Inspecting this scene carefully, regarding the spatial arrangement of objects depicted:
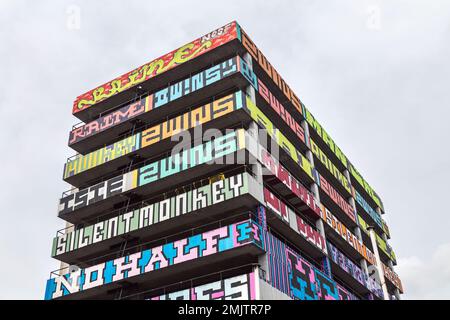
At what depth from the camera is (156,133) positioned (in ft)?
140

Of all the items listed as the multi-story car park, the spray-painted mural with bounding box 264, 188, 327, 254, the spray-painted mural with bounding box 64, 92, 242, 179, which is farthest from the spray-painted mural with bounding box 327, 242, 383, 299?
the spray-painted mural with bounding box 64, 92, 242, 179

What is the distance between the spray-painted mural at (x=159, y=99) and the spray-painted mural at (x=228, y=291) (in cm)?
1758

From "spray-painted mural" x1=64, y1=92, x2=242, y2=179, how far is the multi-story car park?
109mm

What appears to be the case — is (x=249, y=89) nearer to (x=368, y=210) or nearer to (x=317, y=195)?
(x=317, y=195)

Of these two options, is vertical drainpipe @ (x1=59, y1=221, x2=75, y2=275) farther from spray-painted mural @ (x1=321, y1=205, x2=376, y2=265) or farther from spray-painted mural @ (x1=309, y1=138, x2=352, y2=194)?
spray-painted mural @ (x1=309, y1=138, x2=352, y2=194)

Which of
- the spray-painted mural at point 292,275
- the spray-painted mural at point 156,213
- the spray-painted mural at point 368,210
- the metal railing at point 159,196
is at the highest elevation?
the spray-painted mural at point 368,210

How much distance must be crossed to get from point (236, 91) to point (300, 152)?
11183mm

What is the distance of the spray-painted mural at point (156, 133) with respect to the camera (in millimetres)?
39938

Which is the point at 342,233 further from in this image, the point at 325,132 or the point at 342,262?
the point at 325,132

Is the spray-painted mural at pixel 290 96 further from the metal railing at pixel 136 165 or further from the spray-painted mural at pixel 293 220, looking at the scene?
the spray-painted mural at pixel 293 220

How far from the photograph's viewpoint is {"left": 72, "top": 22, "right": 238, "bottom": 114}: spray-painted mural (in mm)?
44344

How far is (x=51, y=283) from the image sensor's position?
39.8 meters

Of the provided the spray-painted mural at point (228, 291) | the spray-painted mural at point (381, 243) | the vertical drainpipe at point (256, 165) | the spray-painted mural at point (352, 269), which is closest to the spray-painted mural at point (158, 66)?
the vertical drainpipe at point (256, 165)
